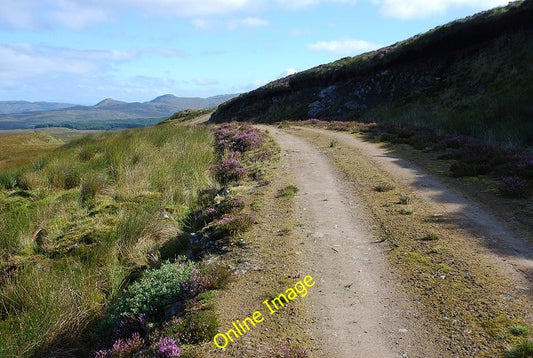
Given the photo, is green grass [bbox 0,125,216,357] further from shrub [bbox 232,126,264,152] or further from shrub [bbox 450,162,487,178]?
shrub [bbox 450,162,487,178]

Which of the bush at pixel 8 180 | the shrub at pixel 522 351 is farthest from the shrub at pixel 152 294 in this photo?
the bush at pixel 8 180

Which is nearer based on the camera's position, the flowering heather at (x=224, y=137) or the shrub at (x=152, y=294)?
the shrub at (x=152, y=294)

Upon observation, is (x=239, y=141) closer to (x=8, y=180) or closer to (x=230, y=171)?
(x=230, y=171)

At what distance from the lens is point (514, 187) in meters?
9.03

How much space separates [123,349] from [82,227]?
6825mm

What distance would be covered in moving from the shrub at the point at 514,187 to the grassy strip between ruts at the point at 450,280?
187cm

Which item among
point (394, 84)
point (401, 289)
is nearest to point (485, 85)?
point (394, 84)

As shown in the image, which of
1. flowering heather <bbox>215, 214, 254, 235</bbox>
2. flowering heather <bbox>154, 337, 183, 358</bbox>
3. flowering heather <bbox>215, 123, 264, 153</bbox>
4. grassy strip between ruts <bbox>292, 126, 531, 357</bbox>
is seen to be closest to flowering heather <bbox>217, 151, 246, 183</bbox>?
flowering heather <bbox>215, 123, 264, 153</bbox>

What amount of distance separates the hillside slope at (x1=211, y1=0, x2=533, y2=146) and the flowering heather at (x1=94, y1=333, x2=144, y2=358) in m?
15.2

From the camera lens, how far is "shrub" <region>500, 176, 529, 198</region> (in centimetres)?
880

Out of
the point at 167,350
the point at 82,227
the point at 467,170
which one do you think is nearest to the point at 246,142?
the point at 82,227

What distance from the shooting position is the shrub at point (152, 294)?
5.79m

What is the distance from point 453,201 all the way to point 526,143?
857cm

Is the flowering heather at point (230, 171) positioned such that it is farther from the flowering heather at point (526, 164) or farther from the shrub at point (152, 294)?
the flowering heather at point (526, 164)
